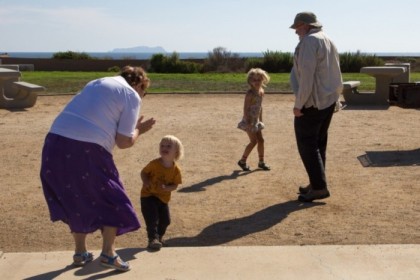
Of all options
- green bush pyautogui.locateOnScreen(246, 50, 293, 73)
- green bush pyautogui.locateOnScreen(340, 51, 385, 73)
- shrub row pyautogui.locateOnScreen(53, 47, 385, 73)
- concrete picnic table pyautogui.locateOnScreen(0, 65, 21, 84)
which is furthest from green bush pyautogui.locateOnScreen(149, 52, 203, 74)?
concrete picnic table pyautogui.locateOnScreen(0, 65, 21, 84)

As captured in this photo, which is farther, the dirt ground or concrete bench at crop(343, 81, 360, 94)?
concrete bench at crop(343, 81, 360, 94)

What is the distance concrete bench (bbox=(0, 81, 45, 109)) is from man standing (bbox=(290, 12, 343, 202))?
31.5 ft

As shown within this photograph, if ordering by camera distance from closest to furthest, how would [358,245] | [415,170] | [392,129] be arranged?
[358,245] → [415,170] → [392,129]

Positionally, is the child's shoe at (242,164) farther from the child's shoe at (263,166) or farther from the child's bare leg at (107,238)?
the child's bare leg at (107,238)

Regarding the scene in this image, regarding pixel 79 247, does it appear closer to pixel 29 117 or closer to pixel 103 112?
pixel 103 112

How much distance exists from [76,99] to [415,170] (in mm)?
5082

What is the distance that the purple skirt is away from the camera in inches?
182

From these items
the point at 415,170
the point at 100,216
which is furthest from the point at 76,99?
the point at 415,170

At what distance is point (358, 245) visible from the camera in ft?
17.5

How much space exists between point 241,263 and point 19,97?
11969 mm

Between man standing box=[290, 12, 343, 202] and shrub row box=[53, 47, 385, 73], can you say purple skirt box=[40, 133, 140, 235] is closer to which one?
man standing box=[290, 12, 343, 202]

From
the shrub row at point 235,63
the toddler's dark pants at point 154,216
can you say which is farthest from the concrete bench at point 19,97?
the shrub row at point 235,63

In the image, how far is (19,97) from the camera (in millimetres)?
15883

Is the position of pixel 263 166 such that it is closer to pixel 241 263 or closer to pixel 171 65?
pixel 241 263
